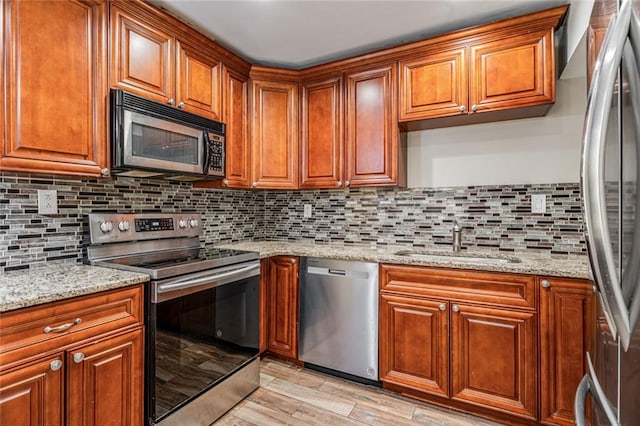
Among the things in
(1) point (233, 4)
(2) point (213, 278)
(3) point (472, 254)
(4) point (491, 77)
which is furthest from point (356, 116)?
(2) point (213, 278)

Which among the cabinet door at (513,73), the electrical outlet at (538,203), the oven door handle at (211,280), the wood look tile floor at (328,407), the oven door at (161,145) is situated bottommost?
the wood look tile floor at (328,407)

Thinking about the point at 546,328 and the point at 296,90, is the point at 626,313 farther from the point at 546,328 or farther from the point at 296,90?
the point at 296,90

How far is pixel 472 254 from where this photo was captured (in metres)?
2.33

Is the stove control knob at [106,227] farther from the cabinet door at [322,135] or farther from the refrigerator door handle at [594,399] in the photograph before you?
the refrigerator door handle at [594,399]

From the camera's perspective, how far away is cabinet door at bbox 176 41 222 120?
210cm

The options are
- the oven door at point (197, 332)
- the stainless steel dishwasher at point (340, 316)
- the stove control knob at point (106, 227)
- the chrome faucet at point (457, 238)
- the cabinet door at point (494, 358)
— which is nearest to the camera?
the oven door at point (197, 332)

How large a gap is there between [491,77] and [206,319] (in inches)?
86.7

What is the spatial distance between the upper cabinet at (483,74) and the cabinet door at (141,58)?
5.00ft

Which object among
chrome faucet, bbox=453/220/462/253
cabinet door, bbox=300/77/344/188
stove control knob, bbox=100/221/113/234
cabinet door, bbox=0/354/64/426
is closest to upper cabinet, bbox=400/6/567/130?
cabinet door, bbox=300/77/344/188

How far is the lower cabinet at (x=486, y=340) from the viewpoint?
1.72m

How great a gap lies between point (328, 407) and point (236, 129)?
77.7 inches

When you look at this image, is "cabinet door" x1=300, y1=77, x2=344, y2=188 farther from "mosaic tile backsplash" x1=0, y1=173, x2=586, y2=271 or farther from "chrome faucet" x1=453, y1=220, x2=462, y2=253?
"chrome faucet" x1=453, y1=220, x2=462, y2=253

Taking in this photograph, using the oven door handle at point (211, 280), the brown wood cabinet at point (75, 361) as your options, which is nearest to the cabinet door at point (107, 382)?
the brown wood cabinet at point (75, 361)

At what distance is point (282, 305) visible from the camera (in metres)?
2.51
